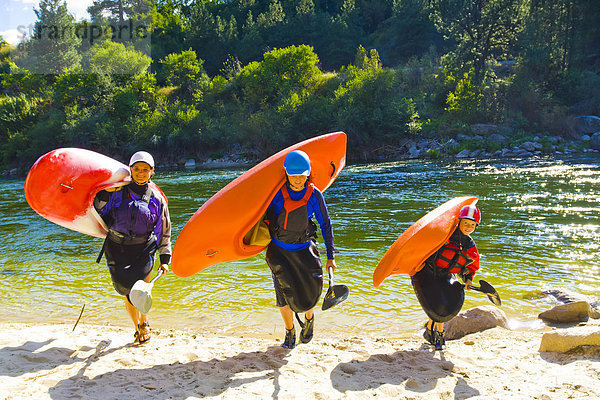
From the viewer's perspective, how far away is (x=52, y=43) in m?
62.3

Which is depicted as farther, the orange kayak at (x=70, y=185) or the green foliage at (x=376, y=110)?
the green foliage at (x=376, y=110)

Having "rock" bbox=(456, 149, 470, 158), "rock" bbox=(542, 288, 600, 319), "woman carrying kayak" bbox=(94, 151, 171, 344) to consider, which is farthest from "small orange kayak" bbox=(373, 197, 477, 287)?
"rock" bbox=(456, 149, 470, 158)

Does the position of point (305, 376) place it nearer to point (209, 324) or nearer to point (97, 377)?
point (97, 377)

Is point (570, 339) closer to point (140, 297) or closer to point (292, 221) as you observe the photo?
point (292, 221)

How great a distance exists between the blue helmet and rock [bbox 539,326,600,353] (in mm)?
2694

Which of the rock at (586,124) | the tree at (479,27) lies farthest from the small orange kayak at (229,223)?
the tree at (479,27)

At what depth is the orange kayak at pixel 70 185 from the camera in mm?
4284

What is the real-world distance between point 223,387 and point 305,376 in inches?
26.6

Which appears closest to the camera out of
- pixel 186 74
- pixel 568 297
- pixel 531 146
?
pixel 568 297

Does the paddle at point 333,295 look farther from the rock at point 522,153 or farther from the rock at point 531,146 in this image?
the rock at point 531,146

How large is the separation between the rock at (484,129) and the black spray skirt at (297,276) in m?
31.7

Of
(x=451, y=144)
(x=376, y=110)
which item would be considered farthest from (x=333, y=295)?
(x=376, y=110)

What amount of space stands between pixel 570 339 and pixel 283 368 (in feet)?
8.33

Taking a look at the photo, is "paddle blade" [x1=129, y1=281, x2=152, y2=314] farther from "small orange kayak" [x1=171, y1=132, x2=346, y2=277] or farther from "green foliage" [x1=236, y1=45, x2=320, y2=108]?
"green foliage" [x1=236, y1=45, x2=320, y2=108]
